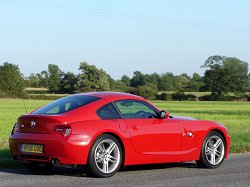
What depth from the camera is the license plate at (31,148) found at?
836cm

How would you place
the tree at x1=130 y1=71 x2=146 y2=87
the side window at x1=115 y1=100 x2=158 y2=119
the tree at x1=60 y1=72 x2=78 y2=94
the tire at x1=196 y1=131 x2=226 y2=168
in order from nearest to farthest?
the side window at x1=115 y1=100 x2=158 y2=119 < the tire at x1=196 y1=131 x2=226 y2=168 < the tree at x1=60 y1=72 x2=78 y2=94 < the tree at x1=130 y1=71 x2=146 y2=87

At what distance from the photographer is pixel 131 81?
162 m

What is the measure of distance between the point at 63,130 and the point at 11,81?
115 meters

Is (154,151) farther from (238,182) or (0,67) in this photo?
Result: (0,67)

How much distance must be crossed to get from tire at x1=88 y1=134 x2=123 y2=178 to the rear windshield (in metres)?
0.71

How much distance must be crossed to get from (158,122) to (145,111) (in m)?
0.30

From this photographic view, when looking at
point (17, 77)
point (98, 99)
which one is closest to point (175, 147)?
point (98, 99)

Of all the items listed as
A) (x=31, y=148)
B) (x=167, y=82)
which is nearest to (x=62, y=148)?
(x=31, y=148)

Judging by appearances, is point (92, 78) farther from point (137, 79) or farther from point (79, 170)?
point (79, 170)

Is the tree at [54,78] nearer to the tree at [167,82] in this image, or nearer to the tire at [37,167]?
the tree at [167,82]

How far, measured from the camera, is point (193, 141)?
983 centimetres

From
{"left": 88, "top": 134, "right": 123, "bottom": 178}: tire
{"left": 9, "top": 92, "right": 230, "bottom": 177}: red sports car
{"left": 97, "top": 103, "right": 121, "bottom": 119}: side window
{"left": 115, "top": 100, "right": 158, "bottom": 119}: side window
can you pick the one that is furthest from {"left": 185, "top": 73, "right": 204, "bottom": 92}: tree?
{"left": 88, "top": 134, "right": 123, "bottom": 178}: tire

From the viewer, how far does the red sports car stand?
27.2ft

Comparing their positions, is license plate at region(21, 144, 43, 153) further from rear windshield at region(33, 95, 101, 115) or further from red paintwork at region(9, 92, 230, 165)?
rear windshield at region(33, 95, 101, 115)
